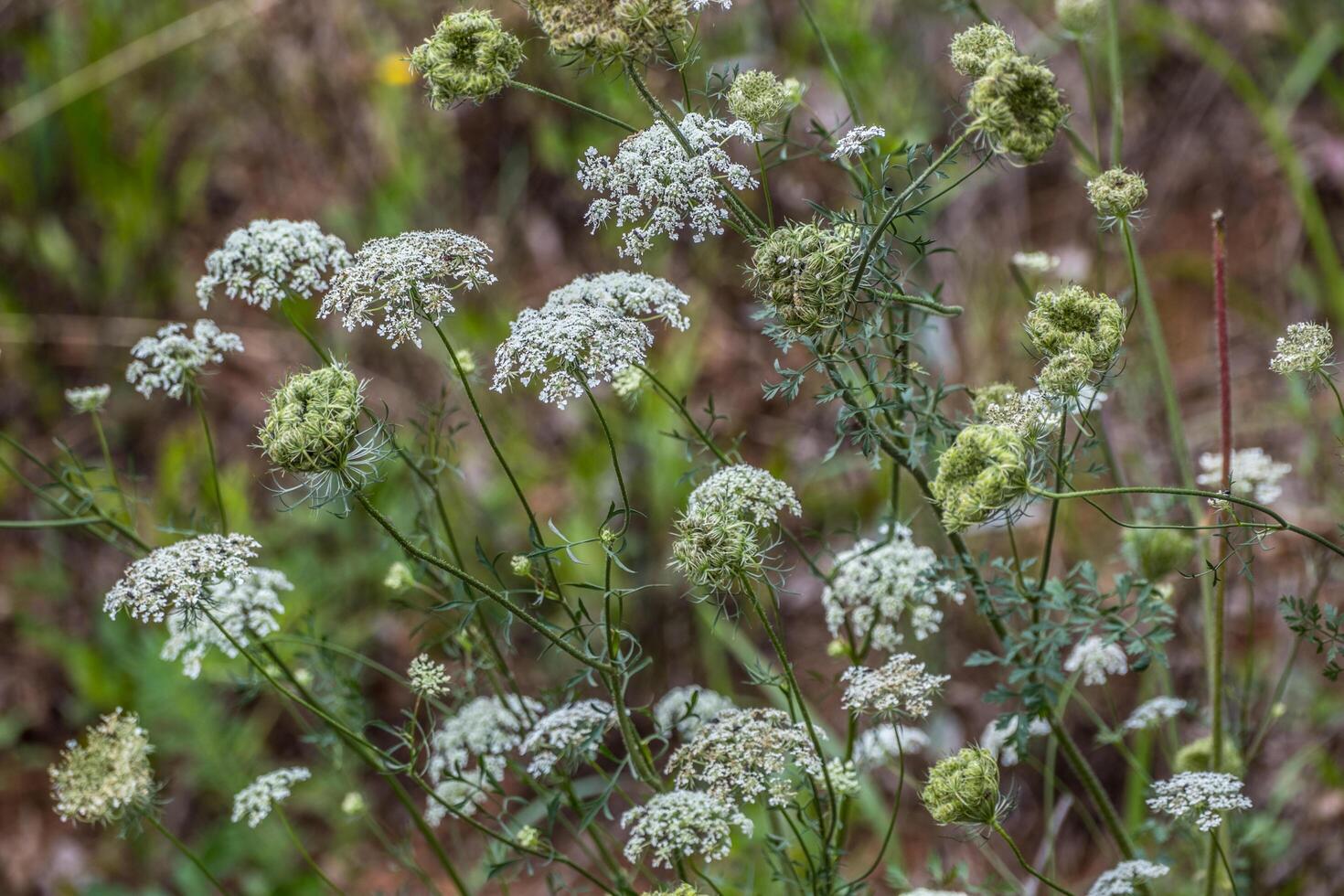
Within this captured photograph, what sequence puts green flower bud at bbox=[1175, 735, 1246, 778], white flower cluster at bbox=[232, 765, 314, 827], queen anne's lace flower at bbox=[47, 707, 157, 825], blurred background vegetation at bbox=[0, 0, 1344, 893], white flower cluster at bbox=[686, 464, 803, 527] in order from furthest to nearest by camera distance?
1. blurred background vegetation at bbox=[0, 0, 1344, 893]
2. green flower bud at bbox=[1175, 735, 1246, 778]
3. white flower cluster at bbox=[232, 765, 314, 827]
4. queen anne's lace flower at bbox=[47, 707, 157, 825]
5. white flower cluster at bbox=[686, 464, 803, 527]

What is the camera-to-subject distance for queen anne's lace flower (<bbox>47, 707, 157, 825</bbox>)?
86.0 inches

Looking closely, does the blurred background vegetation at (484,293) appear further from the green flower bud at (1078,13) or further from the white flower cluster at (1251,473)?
the green flower bud at (1078,13)

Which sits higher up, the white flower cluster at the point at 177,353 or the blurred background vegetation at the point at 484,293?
the blurred background vegetation at the point at 484,293

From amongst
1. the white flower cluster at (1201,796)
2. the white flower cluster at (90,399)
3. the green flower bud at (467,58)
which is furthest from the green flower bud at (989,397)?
the white flower cluster at (90,399)

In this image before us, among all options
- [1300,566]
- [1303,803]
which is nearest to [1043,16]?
[1300,566]

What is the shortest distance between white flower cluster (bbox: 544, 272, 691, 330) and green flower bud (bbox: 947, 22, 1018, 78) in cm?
58

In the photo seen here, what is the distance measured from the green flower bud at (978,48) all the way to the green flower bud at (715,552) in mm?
759

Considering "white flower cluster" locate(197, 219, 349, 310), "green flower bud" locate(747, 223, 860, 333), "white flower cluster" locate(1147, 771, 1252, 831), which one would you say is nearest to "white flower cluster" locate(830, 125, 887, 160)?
"green flower bud" locate(747, 223, 860, 333)

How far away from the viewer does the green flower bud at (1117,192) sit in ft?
6.26

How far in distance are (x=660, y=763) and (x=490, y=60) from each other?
240 centimetres

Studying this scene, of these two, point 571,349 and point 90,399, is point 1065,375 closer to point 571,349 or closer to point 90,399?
point 571,349

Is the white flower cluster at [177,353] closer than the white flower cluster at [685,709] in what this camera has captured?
No

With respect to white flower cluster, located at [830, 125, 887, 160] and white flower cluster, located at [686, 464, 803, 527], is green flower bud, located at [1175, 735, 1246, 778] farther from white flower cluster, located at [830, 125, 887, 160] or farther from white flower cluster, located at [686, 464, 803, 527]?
white flower cluster, located at [830, 125, 887, 160]

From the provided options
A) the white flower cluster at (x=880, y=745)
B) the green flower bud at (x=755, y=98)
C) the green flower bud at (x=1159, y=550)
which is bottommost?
the white flower cluster at (x=880, y=745)
